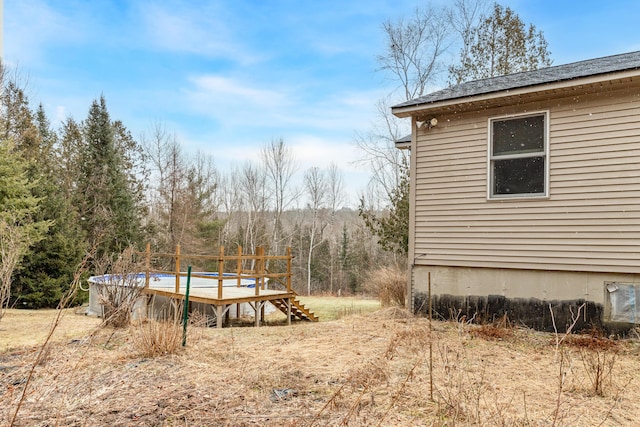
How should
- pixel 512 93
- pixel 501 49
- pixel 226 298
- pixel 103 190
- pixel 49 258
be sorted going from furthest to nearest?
1. pixel 103 190
2. pixel 501 49
3. pixel 49 258
4. pixel 226 298
5. pixel 512 93

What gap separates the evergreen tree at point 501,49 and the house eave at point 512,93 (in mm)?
13002

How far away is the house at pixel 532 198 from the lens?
19.4 feet

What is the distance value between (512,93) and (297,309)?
6.80 meters

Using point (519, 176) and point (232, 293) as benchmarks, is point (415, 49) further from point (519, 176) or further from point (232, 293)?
point (232, 293)

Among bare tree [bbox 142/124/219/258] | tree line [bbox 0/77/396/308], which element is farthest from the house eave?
bare tree [bbox 142/124/219/258]

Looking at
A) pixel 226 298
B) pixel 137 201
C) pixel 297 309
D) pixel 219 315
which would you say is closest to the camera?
pixel 219 315

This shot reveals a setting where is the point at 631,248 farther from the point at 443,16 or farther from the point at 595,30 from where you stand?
the point at 443,16

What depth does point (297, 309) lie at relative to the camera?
10719mm

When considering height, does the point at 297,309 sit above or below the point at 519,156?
below

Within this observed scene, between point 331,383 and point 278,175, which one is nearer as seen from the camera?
point 331,383

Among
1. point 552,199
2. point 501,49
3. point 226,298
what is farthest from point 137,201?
point 552,199

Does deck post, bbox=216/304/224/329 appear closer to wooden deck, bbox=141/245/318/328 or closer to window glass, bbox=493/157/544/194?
wooden deck, bbox=141/245/318/328

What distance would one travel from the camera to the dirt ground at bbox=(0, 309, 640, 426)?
3.06m

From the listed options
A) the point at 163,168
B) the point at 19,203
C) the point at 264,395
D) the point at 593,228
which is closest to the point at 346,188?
the point at 163,168
